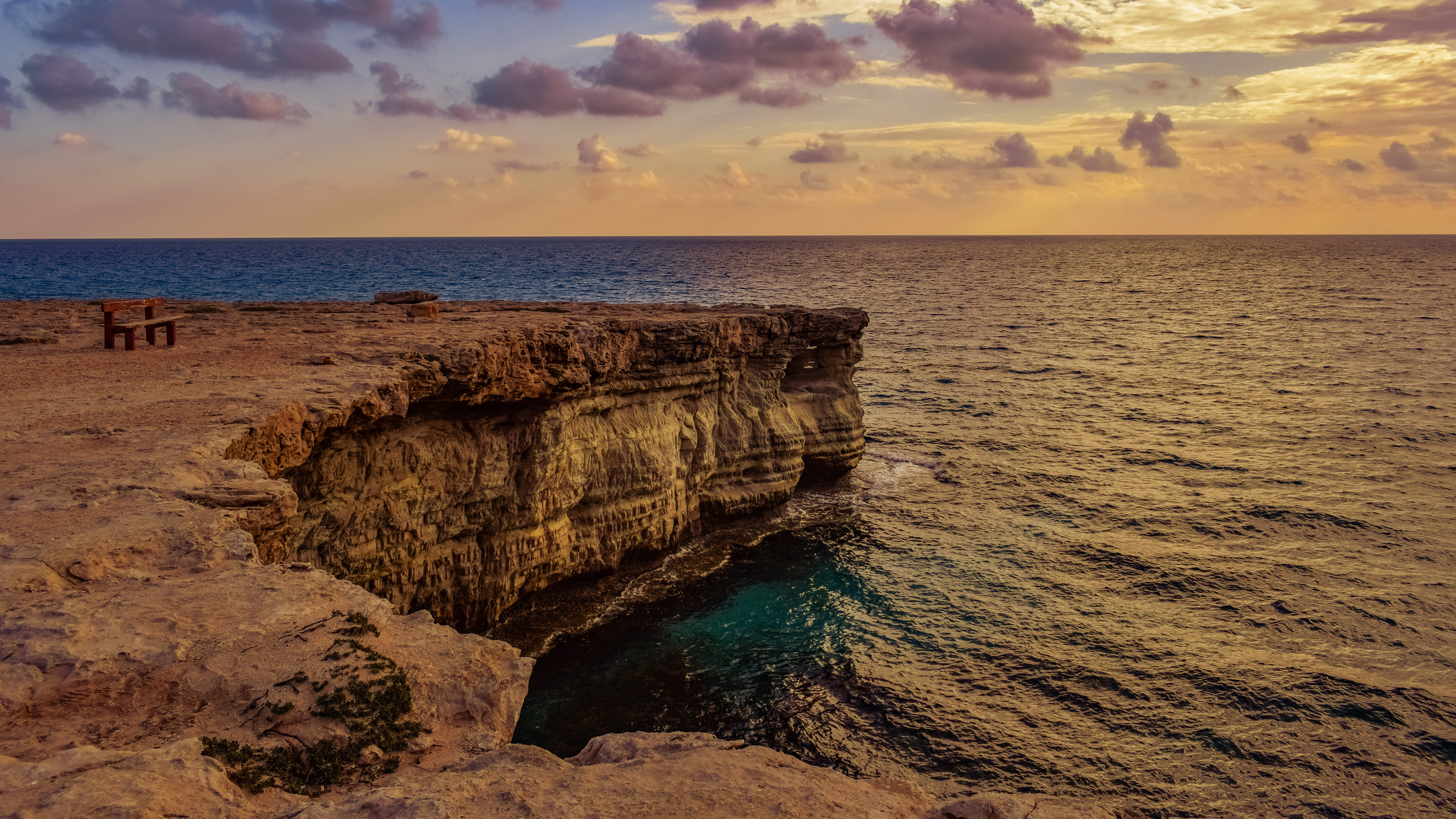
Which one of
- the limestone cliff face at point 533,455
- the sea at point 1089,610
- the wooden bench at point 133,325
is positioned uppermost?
the wooden bench at point 133,325

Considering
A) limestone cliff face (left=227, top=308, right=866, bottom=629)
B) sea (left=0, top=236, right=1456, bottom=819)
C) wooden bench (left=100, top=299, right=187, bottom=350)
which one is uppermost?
wooden bench (left=100, top=299, right=187, bottom=350)

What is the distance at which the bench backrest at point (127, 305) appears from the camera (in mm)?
19875

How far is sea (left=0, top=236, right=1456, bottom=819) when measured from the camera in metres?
16.1

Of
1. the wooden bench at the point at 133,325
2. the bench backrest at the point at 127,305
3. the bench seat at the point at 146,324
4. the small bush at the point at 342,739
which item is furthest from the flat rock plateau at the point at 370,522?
the bench backrest at the point at 127,305

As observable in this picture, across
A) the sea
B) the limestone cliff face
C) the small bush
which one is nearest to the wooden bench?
the limestone cliff face

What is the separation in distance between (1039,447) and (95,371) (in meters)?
32.5

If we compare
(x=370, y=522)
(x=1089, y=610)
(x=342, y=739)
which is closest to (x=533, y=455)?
(x=370, y=522)

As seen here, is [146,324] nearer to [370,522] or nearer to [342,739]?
[370,522]

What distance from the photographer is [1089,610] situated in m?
21.7

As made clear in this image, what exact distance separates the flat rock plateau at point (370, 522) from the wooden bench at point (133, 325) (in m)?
0.57

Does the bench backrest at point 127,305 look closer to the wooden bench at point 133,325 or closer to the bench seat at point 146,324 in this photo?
the wooden bench at point 133,325

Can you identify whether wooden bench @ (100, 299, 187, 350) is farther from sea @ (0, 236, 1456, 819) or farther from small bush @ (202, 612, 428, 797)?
small bush @ (202, 612, 428, 797)

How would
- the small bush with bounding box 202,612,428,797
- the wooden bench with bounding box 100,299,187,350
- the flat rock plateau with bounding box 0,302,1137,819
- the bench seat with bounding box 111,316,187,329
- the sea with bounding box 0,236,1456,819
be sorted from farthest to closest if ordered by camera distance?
the wooden bench with bounding box 100,299,187,350 → the bench seat with bounding box 111,316,187,329 → the sea with bounding box 0,236,1456,819 → the flat rock plateau with bounding box 0,302,1137,819 → the small bush with bounding box 202,612,428,797

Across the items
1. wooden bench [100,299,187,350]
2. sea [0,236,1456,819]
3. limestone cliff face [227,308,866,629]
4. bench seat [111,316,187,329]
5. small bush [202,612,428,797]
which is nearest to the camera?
small bush [202,612,428,797]
